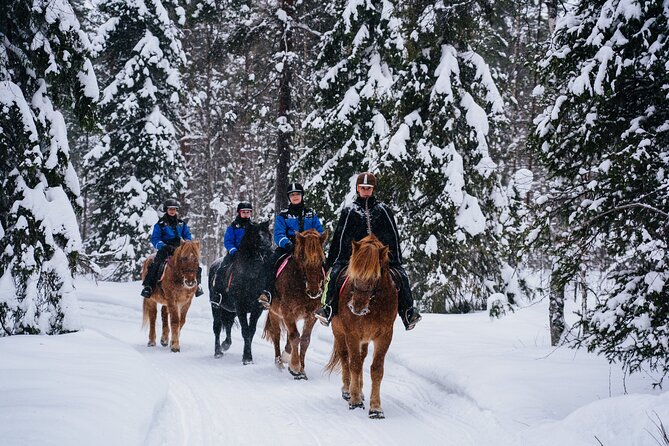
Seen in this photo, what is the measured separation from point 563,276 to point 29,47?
871 centimetres

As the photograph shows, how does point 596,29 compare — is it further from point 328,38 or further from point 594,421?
point 328,38

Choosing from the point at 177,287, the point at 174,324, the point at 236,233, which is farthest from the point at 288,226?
the point at 174,324

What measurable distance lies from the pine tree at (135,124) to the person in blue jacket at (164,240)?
353 inches

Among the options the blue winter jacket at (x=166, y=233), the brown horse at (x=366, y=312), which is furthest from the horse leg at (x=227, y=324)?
the brown horse at (x=366, y=312)

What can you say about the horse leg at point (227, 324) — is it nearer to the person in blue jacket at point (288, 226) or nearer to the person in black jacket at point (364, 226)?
the person in blue jacket at point (288, 226)

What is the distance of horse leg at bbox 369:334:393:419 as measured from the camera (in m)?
6.55

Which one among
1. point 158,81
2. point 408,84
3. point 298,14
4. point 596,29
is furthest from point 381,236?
point 158,81

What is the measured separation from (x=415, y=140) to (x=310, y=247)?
5602 mm

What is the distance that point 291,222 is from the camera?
9734 mm

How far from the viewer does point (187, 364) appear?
10.2m

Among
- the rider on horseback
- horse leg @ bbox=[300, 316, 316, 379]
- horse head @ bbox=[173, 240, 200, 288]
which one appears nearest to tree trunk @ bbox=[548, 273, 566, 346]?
horse leg @ bbox=[300, 316, 316, 379]

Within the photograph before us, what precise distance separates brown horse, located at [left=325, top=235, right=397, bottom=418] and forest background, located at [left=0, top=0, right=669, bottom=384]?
1.86 meters

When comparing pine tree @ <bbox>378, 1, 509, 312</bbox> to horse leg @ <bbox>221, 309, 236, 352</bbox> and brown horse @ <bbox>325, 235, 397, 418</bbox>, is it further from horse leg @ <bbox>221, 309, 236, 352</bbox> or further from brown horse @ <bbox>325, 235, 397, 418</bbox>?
brown horse @ <bbox>325, 235, 397, 418</bbox>

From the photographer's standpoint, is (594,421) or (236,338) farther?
(236,338)
